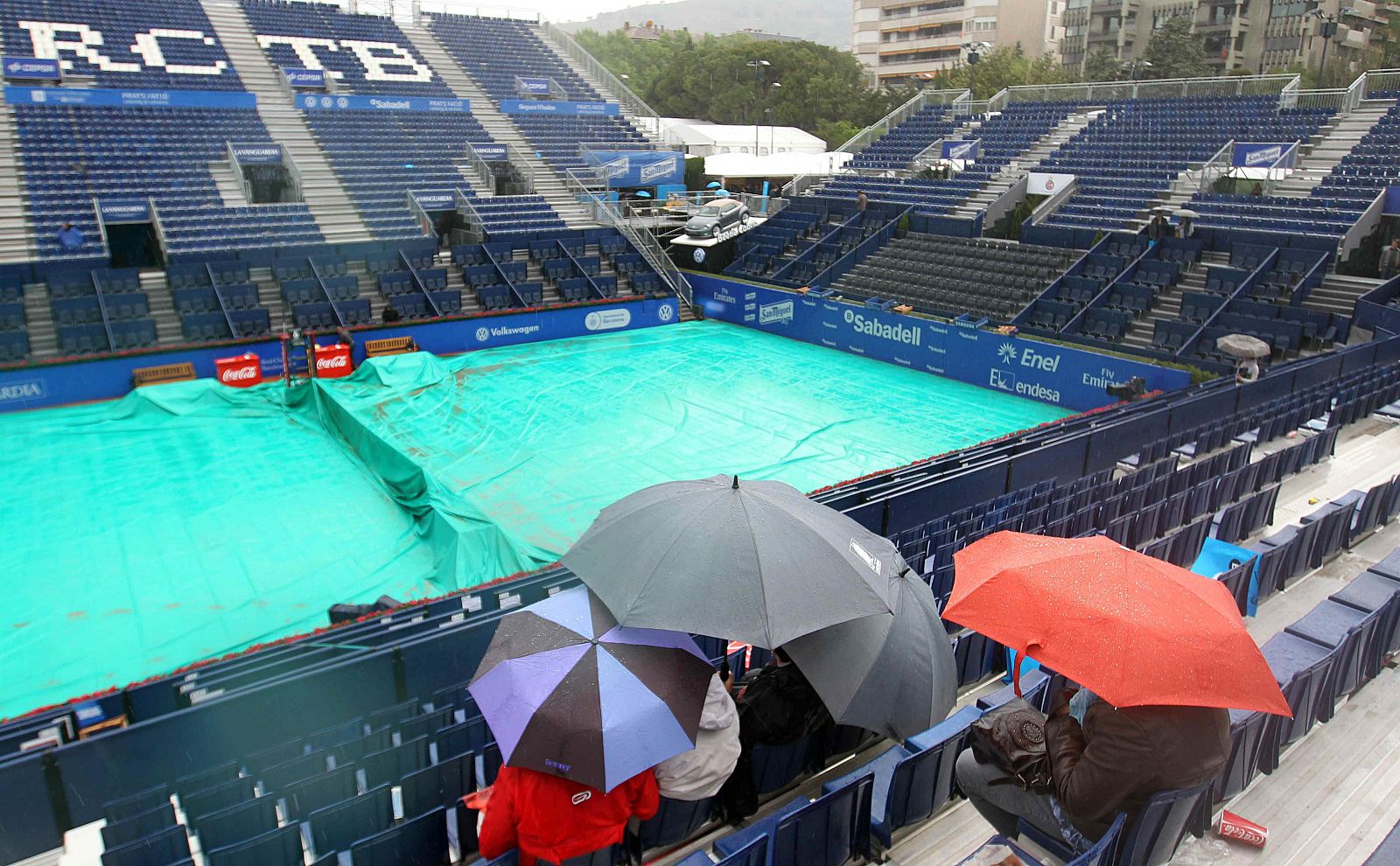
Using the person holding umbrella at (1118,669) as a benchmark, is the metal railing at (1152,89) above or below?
above

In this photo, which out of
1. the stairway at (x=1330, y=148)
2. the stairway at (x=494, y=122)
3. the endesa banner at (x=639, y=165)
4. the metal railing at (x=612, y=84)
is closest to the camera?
the stairway at (x=1330, y=148)

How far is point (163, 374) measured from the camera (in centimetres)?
1897

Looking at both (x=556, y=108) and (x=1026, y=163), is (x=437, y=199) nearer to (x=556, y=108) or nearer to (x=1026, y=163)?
(x=556, y=108)

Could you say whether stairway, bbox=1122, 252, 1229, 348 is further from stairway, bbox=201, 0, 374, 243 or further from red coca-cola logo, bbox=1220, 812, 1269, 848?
stairway, bbox=201, 0, 374, 243

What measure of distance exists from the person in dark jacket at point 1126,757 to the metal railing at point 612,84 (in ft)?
117

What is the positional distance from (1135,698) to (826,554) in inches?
68.9

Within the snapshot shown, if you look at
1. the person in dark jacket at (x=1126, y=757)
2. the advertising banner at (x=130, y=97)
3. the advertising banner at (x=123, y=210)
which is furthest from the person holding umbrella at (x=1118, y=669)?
the advertising banner at (x=130, y=97)

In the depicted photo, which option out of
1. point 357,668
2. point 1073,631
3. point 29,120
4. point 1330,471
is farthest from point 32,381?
point 1330,471

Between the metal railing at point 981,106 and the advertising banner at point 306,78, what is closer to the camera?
the advertising banner at point 306,78

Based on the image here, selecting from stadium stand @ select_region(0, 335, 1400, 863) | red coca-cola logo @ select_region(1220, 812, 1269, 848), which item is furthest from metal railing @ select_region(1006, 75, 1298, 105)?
red coca-cola logo @ select_region(1220, 812, 1269, 848)

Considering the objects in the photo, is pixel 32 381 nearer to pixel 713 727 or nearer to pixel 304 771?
pixel 304 771

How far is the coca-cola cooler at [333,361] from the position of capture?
65.2 feet

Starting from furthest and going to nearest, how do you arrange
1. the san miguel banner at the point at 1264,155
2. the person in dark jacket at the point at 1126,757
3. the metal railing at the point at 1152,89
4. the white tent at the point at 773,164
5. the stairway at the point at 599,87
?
the white tent at the point at 773,164 → the stairway at the point at 599,87 → the metal railing at the point at 1152,89 → the san miguel banner at the point at 1264,155 → the person in dark jacket at the point at 1126,757

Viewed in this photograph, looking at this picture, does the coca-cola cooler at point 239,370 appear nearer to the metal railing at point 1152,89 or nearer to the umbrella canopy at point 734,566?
the umbrella canopy at point 734,566
